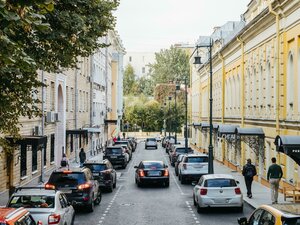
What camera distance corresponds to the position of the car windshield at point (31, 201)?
1449cm

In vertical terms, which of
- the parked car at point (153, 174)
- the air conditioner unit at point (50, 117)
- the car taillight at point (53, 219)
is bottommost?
the parked car at point (153, 174)

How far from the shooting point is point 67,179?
2036cm

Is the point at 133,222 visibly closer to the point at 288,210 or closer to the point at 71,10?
the point at 71,10

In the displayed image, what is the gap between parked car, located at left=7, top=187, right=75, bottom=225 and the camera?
13961 mm

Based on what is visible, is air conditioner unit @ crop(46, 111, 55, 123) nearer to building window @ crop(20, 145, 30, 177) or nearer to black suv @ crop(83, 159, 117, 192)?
building window @ crop(20, 145, 30, 177)

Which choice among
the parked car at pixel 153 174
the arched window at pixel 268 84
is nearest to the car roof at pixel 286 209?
the parked car at pixel 153 174

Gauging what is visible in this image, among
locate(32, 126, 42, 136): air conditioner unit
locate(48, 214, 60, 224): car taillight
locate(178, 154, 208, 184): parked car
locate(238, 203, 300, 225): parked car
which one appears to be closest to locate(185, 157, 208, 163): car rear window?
locate(178, 154, 208, 184): parked car

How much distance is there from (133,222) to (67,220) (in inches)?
159

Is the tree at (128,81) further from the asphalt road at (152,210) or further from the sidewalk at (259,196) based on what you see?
Result: the asphalt road at (152,210)

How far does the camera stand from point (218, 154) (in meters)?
51.8

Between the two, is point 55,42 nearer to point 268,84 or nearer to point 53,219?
point 53,219

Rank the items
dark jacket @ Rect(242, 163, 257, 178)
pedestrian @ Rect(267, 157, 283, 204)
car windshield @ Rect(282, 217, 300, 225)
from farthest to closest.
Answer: dark jacket @ Rect(242, 163, 257, 178) < pedestrian @ Rect(267, 157, 283, 204) < car windshield @ Rect(282, 217, 300, 225)

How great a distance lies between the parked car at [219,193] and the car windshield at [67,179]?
4330mm

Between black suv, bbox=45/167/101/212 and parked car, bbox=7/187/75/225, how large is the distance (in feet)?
15.5
